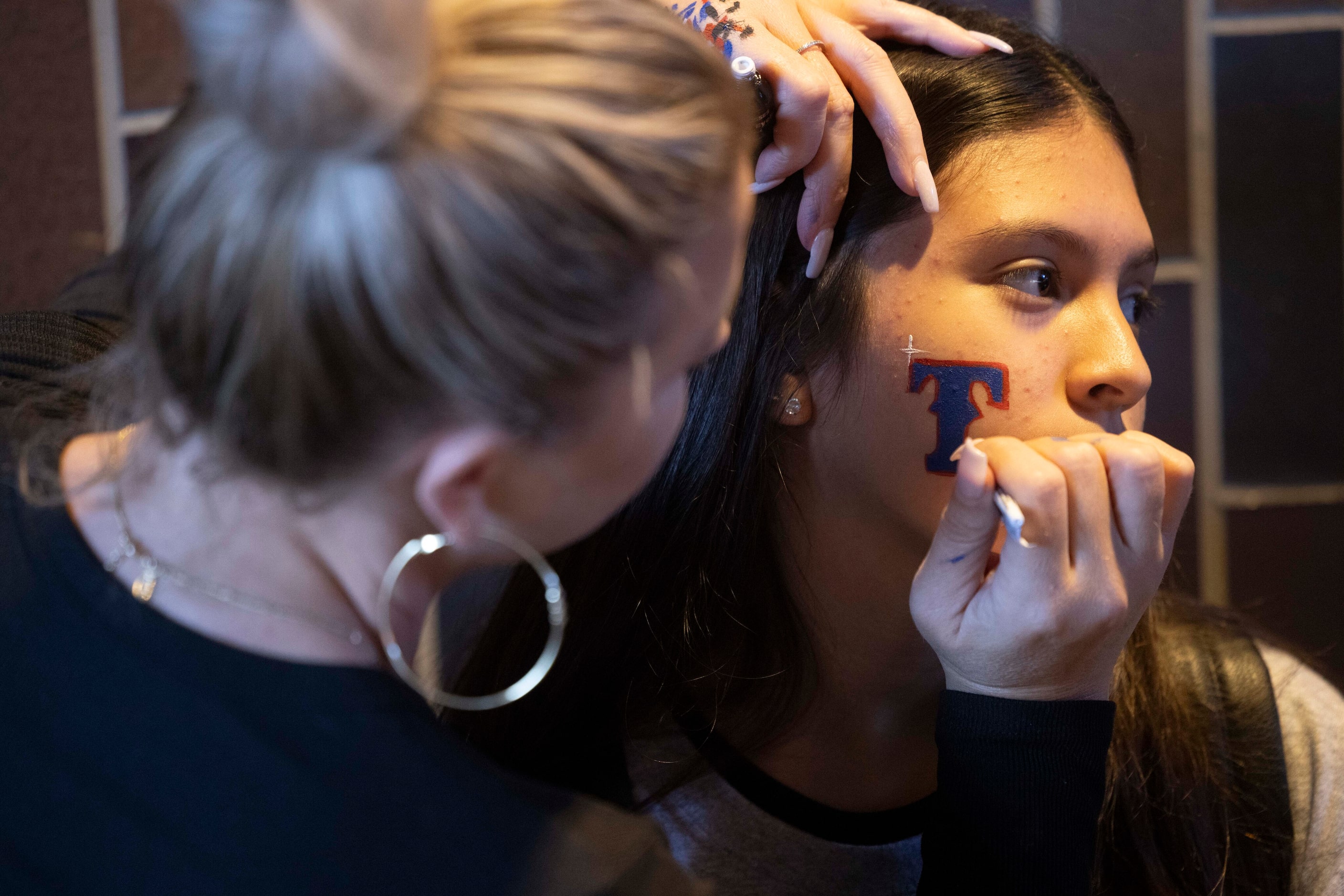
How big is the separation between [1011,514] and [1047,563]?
0.22 feet

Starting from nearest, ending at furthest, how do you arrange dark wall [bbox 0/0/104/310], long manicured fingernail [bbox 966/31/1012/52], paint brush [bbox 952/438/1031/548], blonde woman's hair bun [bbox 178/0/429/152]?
blonde woman's hair bun [bbox 178/0/429/152]
paint brush [bbox 952/438/1031/548]
long manicured fingernail [bbox 966/31/1012/52]
dark wall [bbox 0/0/104/310]

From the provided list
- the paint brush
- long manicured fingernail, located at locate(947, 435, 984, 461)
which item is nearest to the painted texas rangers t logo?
long manicured fingernail, located at locate(947, 435, 984, 461)

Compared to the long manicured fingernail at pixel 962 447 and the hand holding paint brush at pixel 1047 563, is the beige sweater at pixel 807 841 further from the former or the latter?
the long manicured fingernail at pixel 962 447

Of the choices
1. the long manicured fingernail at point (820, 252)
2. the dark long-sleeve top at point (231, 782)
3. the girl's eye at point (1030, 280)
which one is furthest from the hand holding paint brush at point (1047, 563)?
the dark long-sleeve top at point (231, 782)

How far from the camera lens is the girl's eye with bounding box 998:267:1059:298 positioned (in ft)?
3.27

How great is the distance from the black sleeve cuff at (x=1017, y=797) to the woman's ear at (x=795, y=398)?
34 cm

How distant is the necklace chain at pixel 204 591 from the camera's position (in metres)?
0.62

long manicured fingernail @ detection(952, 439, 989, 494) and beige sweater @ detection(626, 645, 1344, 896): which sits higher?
long manicured fingernail @ detection(952, 439, 989, 494)

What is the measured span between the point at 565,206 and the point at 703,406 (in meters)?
0.59

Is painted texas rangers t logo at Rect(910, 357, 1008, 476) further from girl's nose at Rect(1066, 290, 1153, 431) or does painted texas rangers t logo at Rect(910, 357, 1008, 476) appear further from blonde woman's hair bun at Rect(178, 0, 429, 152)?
blonde woman's hair bun at Rect(178, 0, 429, 152)

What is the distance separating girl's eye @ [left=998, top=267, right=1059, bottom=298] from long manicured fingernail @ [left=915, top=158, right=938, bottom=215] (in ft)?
0.36

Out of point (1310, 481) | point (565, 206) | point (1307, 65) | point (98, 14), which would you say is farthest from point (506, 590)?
point (1307, 65)

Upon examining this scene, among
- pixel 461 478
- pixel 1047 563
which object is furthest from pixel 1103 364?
pixel 461 478

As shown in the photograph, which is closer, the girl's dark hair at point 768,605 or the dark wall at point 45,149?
the girl's dark hair at point 768,605
